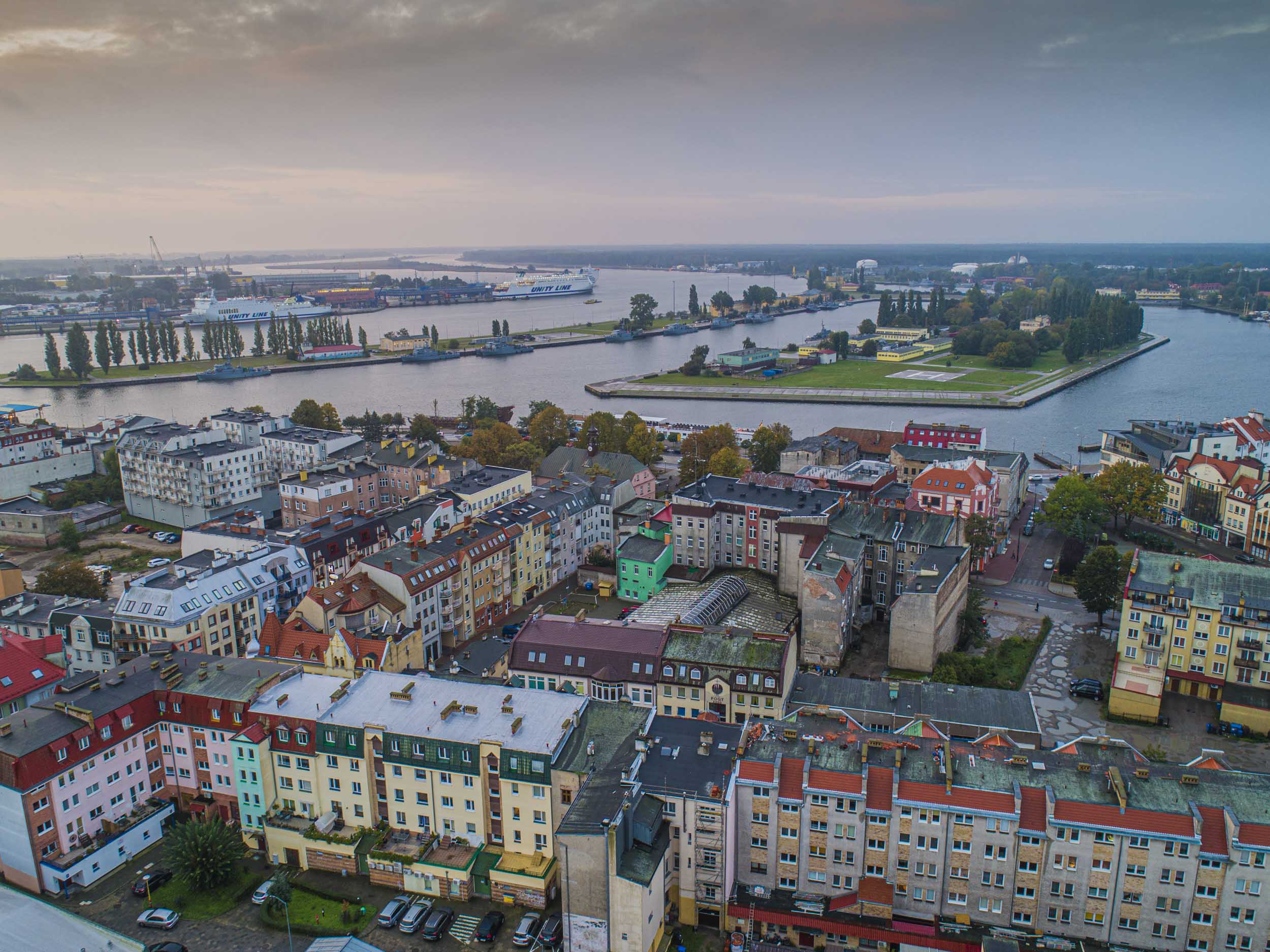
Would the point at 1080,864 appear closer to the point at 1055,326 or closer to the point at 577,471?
the point at 577,471

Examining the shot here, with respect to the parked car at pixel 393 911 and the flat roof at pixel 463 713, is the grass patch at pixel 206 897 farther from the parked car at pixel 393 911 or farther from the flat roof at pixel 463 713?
the flat roof at pixel 463 713

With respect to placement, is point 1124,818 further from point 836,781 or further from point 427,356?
point 427,356

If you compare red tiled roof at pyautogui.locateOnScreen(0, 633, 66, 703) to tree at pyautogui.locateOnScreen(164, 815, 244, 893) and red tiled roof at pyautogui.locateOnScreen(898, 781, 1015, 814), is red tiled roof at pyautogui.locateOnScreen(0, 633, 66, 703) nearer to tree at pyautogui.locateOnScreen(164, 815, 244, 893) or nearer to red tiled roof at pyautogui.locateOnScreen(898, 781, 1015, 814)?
tree at pyautogui.locateOnScreen(164, 815, 244, 893)

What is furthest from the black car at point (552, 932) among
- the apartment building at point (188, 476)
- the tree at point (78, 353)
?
the tree at point (78, 353)

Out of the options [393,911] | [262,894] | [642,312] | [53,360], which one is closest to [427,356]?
[642,312]

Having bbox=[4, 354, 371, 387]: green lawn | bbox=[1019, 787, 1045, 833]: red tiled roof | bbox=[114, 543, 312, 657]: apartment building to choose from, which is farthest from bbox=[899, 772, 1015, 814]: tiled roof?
bbox=[4, 354, 371, 387]: green lawn

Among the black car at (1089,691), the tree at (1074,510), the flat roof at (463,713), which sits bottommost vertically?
the black car at (1089,691)
